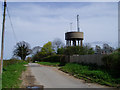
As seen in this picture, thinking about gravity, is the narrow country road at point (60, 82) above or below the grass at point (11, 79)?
below

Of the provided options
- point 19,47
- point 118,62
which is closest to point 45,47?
point 19,47

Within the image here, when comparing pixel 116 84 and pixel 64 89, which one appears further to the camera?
pixel 116 84

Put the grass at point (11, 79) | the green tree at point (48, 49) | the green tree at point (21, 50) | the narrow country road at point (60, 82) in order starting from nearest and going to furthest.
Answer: the grass at point (11, 79) < the narrow country road at point (60, 82) < the green tree at point (48, 49) < the green tree at point (21, 50)

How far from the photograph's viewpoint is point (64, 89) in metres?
9.48

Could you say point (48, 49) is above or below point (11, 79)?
above

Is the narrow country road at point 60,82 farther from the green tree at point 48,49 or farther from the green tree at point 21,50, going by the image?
the green tree at point 21,50

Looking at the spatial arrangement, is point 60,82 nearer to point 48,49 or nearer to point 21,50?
point 48,49

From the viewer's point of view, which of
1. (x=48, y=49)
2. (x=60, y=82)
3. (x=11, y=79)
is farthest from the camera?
(x=48, y=49)

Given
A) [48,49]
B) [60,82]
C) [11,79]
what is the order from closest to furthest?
[11,79]
[60,82]
[48,49]

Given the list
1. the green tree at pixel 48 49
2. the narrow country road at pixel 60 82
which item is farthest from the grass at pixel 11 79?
the green tree at pixel 48 49

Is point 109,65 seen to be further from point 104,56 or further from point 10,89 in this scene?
point 10,89

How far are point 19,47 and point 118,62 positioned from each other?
71.7 metres

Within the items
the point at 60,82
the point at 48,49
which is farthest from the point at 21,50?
the point at 60,82

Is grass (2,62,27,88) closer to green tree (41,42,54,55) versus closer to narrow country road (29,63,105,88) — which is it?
narrow country road (29,63,105,88)
